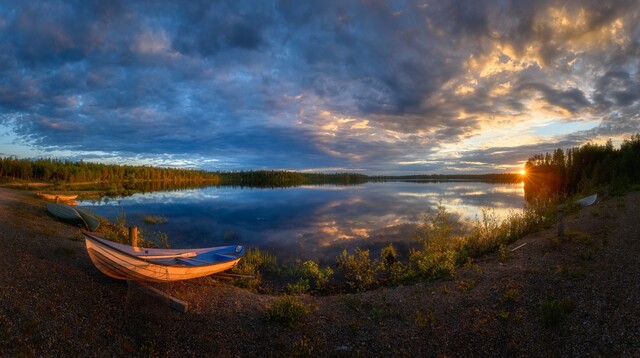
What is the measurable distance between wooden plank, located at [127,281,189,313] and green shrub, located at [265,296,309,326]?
244 cm

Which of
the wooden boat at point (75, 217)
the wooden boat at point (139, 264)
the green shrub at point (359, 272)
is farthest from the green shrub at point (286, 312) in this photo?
the wooden boat at point (75, 217)

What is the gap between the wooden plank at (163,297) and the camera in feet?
28.0

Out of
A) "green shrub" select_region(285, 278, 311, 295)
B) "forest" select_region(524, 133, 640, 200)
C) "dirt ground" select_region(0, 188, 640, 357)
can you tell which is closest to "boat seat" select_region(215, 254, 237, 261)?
"dirt ground" select_region(0, 188, 640, 357)

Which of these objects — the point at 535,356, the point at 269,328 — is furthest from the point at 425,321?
the point at 269,328

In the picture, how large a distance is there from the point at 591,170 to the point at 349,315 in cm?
5759

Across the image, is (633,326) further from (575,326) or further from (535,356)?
(535,356)

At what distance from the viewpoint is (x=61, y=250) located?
12.1 m

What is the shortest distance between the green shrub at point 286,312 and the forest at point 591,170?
100ft

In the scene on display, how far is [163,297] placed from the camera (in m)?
8.80

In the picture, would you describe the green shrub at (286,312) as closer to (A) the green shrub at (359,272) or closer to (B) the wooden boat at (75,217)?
(A) the green shrub at (359,272)

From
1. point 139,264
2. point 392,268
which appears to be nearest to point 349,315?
point 392,268

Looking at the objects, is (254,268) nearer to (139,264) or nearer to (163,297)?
(163,297)

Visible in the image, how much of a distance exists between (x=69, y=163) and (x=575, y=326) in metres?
110

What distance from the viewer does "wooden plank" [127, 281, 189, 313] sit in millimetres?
8531
